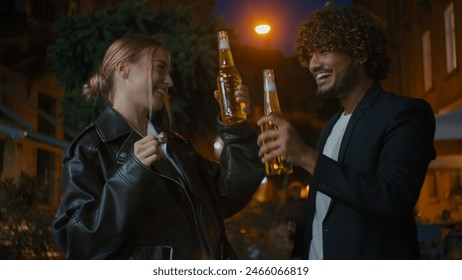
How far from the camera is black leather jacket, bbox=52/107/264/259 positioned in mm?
1473

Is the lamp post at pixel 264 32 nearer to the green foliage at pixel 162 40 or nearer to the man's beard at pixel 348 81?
the green foliage at pixel 162 40

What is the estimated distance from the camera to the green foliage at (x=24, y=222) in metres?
2.88

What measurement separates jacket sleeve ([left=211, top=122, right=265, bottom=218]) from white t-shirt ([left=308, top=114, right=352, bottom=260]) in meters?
0.17

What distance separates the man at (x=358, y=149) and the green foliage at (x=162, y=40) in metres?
0.94

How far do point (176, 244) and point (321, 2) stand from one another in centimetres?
129

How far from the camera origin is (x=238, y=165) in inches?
65.5

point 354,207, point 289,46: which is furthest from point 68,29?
point 354,207

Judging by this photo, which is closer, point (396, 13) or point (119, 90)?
point (119, 90)

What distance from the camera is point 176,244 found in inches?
61.0

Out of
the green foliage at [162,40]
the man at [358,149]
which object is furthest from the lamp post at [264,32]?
the man at [358,149]

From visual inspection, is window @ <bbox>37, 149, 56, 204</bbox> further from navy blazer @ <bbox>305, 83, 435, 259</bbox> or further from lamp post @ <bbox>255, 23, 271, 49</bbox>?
navy blazer @ <bbox>305, 83, 435, 259</bbox>

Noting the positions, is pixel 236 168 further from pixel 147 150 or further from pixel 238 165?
pixel 147 150
